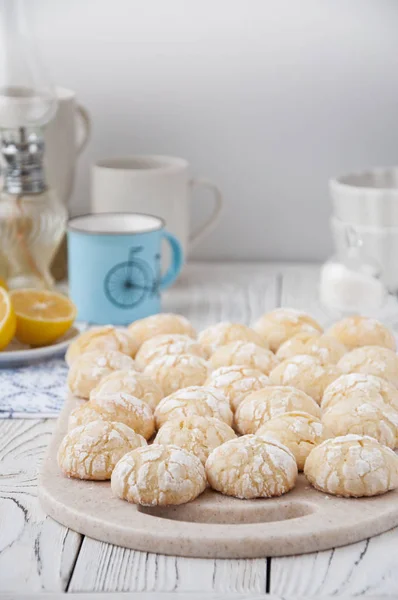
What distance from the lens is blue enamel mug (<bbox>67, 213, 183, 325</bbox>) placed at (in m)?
1.24

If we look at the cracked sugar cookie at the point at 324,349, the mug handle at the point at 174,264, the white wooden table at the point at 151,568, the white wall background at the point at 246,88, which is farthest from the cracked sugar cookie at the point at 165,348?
the white wall background at the point at 246,88

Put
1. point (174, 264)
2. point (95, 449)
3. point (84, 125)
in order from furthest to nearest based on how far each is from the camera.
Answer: point (84, 125)
point (174, 264)
point (95, 449)

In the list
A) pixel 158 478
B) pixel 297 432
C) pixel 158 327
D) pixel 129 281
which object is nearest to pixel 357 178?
pixel 129 281

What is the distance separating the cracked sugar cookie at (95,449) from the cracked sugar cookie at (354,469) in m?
0.15

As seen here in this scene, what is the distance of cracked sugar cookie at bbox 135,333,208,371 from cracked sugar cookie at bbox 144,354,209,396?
0.03 metres

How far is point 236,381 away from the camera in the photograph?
2.97 feet

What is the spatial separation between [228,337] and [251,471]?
12.4 inches

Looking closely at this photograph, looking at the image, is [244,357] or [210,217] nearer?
[244,357]

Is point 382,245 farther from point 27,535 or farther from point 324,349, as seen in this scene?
point 27,535

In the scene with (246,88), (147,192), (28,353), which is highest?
(246,88)

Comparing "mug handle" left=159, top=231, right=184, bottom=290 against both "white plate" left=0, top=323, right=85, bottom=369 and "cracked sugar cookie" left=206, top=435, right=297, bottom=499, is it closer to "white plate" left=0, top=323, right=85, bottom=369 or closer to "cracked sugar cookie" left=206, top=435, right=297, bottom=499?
"white plate" left=0, top=323, right=85, bottom=369

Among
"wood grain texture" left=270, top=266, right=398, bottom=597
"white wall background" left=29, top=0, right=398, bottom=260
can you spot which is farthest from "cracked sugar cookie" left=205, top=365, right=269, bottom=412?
"white wall background" left=29, top=0, right=398, bottom=260

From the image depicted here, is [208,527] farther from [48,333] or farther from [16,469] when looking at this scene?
[48,333]

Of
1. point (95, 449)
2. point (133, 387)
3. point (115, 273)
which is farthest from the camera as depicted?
point (115, 273)
